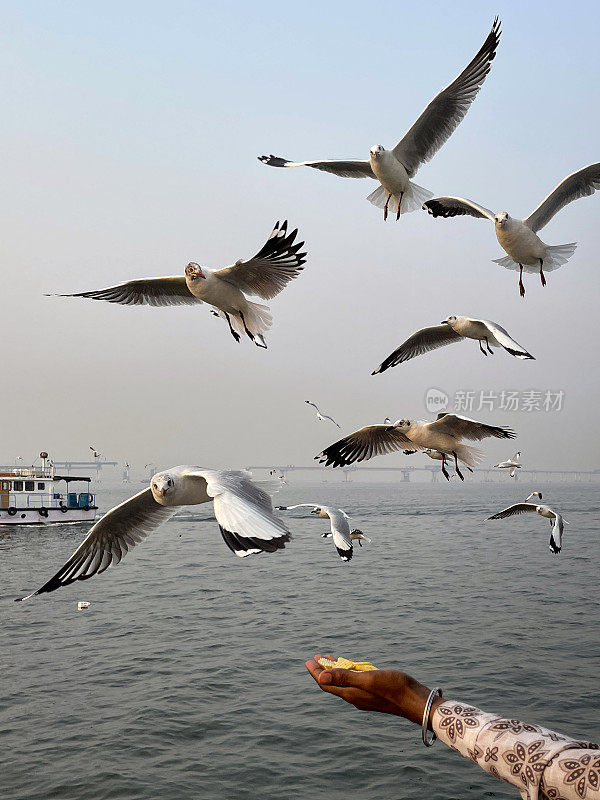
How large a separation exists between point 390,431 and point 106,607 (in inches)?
678

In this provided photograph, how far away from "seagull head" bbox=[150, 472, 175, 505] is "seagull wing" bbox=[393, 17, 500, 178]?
5153 mm

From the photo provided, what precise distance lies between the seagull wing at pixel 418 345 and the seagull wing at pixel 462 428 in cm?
128

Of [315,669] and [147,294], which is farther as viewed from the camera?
[147,294]

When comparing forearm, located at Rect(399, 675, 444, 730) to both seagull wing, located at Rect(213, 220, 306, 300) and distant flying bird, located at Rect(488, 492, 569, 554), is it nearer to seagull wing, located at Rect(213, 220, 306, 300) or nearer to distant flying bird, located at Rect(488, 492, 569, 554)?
seagull wing, located at Rect(213, 220, 306, 300)

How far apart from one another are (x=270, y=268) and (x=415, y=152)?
3350 mm

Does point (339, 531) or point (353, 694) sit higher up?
point (339, 531)

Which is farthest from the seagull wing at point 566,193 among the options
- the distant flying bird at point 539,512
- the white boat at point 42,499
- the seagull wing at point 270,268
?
the white boat at point 42,499

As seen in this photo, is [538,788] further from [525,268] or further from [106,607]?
[106,607]

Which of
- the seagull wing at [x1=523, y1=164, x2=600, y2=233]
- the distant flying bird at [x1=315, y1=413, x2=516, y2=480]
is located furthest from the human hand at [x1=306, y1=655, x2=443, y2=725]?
the seagull wing at [x1=523, y1=164, x2=600, y2=233]

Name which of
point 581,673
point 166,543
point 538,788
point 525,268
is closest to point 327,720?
point 581,673

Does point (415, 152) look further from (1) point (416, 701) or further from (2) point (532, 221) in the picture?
(1) point (416, 701)

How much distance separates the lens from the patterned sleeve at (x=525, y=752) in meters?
1.99

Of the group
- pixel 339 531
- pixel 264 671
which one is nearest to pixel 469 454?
pixel 339 531

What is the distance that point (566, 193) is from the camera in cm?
705
